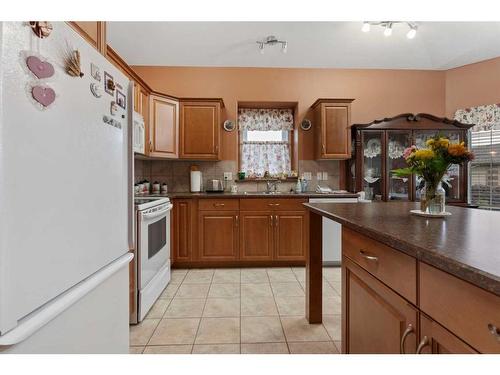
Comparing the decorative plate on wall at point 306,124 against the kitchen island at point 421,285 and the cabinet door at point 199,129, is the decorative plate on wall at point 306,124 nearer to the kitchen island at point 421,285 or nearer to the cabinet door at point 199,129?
the cabinet door at point 199,129

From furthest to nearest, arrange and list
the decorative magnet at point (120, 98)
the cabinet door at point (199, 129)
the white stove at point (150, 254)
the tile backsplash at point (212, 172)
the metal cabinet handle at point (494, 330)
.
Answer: the tile backsplash at point (212, 172) < the cabinet door at point (199, 129) < the white stove at point (150, 254) < the decorative magnet at point (120, 98) < the metal cabinet handle at point (494, 330)

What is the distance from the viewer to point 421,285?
75cm

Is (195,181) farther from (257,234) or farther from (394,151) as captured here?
(394,151)

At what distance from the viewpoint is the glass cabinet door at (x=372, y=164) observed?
3488 millimetres

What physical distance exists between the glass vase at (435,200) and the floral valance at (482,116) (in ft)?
10.6

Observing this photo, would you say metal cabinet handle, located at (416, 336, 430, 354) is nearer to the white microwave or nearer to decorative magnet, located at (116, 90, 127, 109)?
decorative magnet, located at (116, 90, 127, 109)

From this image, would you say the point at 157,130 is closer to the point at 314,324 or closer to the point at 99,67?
the point at 99,67

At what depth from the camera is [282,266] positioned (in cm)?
328

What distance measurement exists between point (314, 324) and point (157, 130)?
267 centimetres

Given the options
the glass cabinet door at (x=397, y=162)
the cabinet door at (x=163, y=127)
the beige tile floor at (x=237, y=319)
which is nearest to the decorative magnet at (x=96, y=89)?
the beige tile floor at (x=237, y=319)

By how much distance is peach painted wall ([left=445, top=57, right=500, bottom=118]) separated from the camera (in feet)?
11.4
